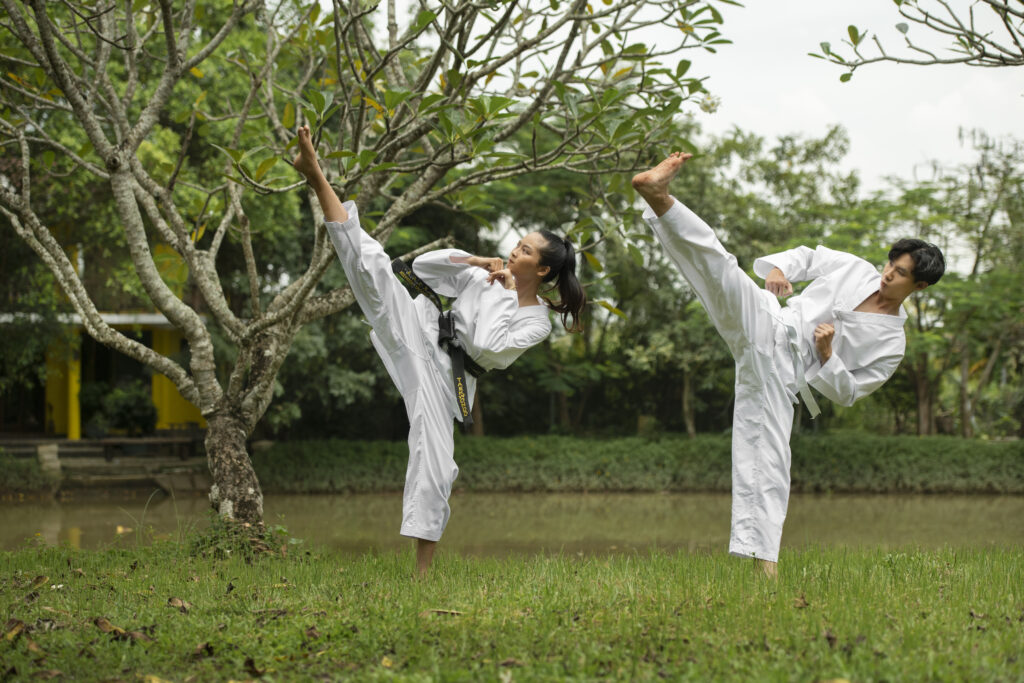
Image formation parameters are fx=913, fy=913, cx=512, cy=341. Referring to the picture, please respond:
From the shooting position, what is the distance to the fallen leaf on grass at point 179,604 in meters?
3.33

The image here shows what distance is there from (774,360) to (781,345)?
80 mm

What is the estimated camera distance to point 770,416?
3861 millimetres

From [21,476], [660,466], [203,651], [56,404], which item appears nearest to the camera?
[203,651]

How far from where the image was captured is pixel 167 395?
1853 centimetres

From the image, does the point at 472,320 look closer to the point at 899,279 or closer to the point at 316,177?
the point at 316,177

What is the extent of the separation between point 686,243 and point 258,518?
10.7 ft

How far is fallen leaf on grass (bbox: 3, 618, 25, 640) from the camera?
2.92 metres

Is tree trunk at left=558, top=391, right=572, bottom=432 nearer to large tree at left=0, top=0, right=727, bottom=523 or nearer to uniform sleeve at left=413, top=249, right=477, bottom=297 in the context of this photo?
large tree at left=0, top=0, right=727, bottom=523

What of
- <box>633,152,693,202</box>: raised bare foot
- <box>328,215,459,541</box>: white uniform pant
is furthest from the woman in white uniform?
<box>633,152,693,202</box>: raised bare foot

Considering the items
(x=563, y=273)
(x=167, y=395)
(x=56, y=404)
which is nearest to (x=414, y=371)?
(x=563, y=273)

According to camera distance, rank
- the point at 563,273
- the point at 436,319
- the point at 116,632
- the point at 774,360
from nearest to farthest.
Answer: the point at 116,632 < the point at 774,360 < the point at 436,319 < the point at 563,273

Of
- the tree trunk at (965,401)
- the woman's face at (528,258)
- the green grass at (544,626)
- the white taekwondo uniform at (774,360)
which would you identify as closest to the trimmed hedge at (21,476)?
the green grass at (544,626)

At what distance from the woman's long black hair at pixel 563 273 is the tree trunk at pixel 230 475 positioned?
2.26m

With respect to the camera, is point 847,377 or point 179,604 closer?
point 179,604
